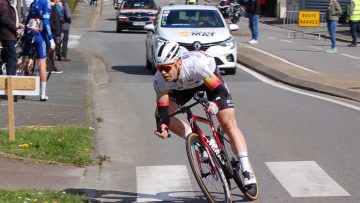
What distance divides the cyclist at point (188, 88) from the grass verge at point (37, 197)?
1.01 m

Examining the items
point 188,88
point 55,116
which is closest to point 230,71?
point 55,116

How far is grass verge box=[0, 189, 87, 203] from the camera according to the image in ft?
23.3

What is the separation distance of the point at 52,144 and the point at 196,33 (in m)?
8.95

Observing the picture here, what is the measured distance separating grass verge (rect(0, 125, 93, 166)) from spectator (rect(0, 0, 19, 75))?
298cm

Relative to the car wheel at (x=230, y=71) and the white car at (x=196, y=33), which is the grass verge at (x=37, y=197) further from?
the car wheel at (x=230, y=71)

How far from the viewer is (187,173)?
8.62 metres

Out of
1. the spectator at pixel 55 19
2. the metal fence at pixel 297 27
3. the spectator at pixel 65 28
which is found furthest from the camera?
the metal fence at pixel 297 27

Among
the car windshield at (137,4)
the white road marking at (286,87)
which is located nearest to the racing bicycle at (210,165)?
the white road marking at (286,87)

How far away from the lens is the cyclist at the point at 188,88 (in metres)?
6.89

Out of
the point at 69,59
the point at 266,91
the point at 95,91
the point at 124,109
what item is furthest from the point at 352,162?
the point at 69,59

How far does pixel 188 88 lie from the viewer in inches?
285

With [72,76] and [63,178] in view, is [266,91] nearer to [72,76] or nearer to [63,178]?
[72,76]

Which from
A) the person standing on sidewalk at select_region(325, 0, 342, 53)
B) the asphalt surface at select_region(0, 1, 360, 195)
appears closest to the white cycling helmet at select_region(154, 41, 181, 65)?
the asphalt surface at select_region(0, 1, 360, 195)

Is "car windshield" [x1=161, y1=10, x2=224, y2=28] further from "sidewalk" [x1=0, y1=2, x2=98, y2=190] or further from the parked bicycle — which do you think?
the parked bicycle
